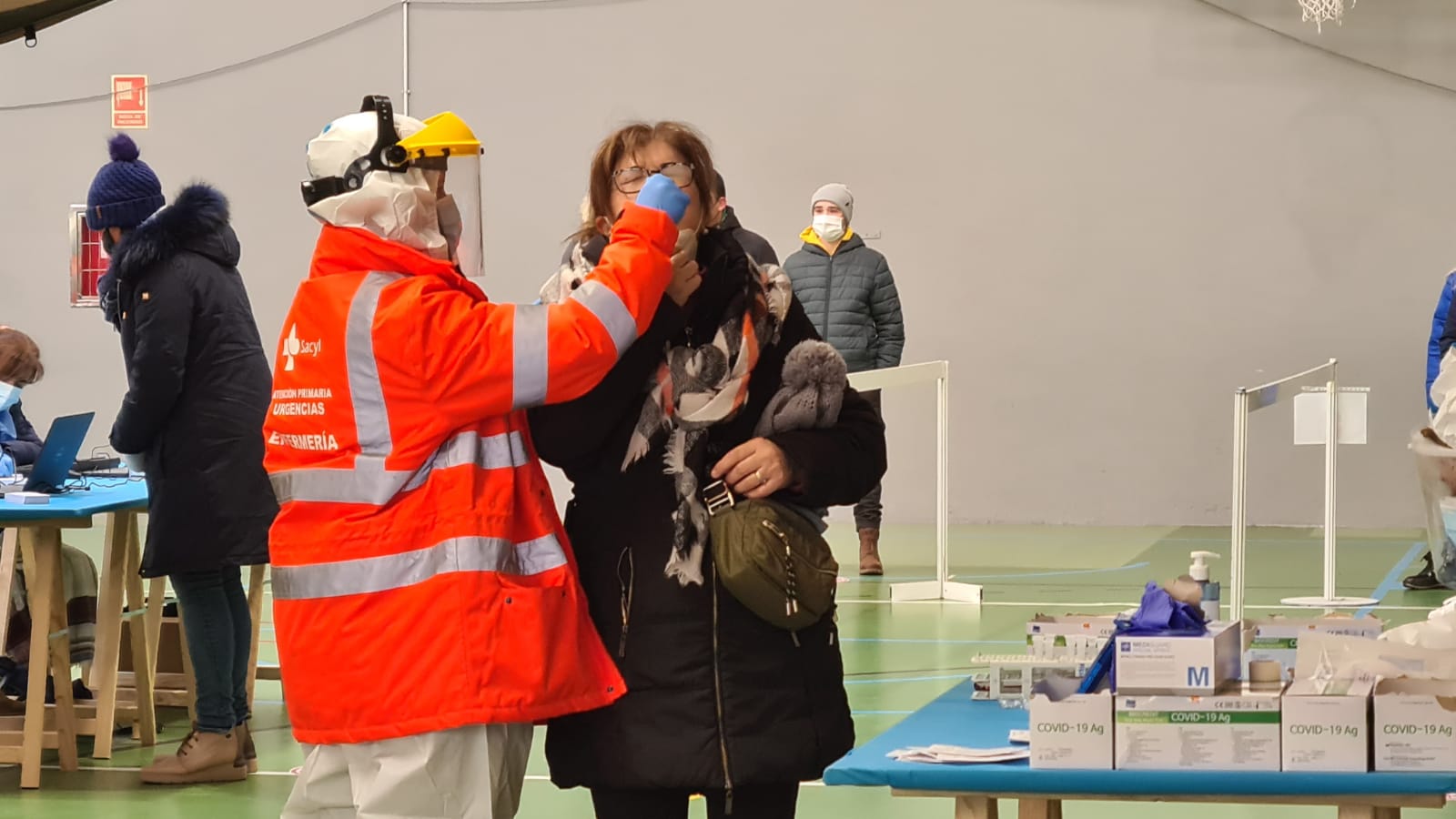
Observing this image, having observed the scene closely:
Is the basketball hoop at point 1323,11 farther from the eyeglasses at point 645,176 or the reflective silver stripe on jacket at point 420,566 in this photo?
the reflective silver stripe on jacket at point 420,566

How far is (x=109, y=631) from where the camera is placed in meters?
5.16

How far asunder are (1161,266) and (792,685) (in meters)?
8.40

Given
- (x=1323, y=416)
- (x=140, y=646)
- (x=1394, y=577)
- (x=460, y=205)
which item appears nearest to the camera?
(x=460, y=205)

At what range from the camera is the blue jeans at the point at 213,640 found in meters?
4.75

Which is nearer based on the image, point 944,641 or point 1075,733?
point 1075,733

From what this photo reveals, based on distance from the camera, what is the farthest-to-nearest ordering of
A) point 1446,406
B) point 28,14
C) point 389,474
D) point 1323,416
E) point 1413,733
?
point 1323,416, point 28,14, point 1446,406, point 389,474, point 1413,733

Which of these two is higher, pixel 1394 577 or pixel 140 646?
pixel 140 646

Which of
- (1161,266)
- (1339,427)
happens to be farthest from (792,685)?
(1161,266)

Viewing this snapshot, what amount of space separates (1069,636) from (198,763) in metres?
2.97

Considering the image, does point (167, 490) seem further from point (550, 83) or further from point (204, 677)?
point (550, 83)

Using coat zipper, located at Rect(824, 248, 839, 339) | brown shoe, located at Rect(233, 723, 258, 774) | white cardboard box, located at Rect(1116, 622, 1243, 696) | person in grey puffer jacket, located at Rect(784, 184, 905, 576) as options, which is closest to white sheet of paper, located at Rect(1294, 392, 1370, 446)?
person in grey puffer jacket, located at Rect(784, 184, 905, 576)

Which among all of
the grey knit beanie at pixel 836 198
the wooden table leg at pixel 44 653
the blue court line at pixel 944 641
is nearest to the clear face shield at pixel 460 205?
the wooden table leg at pixel 44 653

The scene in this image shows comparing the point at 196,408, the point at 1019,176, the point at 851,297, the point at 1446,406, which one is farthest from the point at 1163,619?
the point at 1019,176

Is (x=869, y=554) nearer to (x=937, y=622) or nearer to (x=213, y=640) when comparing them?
(x=937, y=622)
